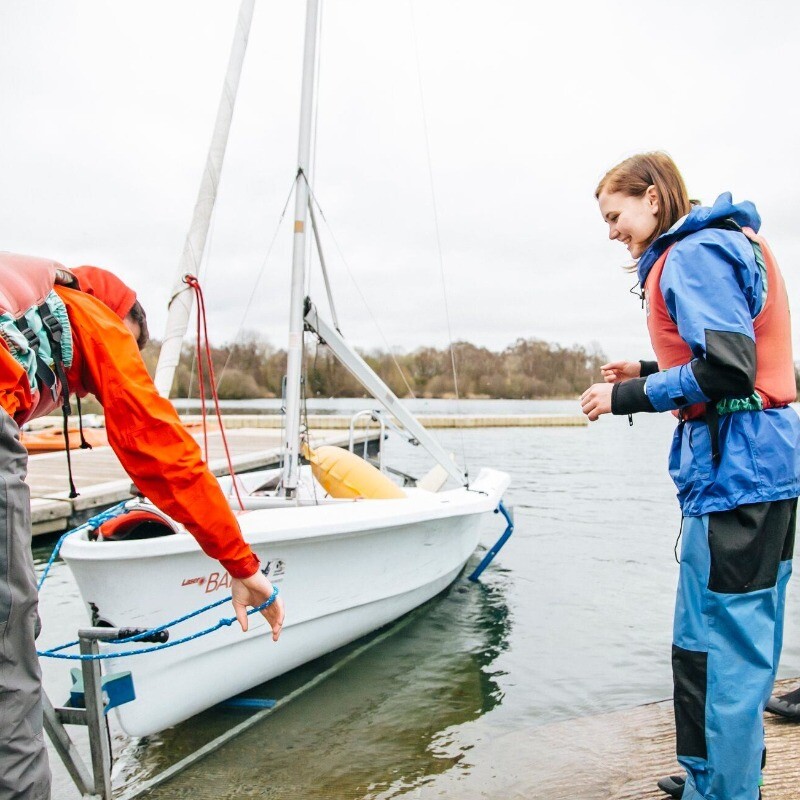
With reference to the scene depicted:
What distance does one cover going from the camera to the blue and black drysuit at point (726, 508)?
201cm

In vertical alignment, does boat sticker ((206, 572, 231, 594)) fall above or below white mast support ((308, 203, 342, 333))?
below

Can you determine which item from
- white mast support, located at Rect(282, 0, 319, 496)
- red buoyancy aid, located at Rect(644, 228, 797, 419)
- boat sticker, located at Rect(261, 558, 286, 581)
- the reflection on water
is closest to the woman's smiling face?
red buoyancy aid, located at Rect(644, 228, 797, 419)

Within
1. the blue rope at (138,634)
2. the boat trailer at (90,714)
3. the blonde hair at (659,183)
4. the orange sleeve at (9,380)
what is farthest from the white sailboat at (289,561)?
the blonde hair at (659,183)

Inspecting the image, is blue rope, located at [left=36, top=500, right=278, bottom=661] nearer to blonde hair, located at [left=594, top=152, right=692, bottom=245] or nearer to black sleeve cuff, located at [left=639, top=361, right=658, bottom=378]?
black sleeve cuff, located at [left=639, top=361, right=658, bottom=378]

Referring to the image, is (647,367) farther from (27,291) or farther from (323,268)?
(323,268)

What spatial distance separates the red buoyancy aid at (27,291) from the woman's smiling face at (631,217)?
1778mm

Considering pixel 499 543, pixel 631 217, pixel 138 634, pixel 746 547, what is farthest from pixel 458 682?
pixel 631 217

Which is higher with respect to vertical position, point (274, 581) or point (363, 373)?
point (363, 373)

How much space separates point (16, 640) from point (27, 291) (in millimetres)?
791

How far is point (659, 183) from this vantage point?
2305 mm

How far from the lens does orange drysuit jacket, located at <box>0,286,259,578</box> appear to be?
1710mm

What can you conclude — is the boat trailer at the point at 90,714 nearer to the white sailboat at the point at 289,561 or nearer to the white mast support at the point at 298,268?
the white sailboat at the point at 289,561

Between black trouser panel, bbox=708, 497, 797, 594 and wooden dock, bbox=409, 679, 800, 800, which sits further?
wooden dock, bbox=409, 679, 800, 800

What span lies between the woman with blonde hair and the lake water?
1.75 meters
